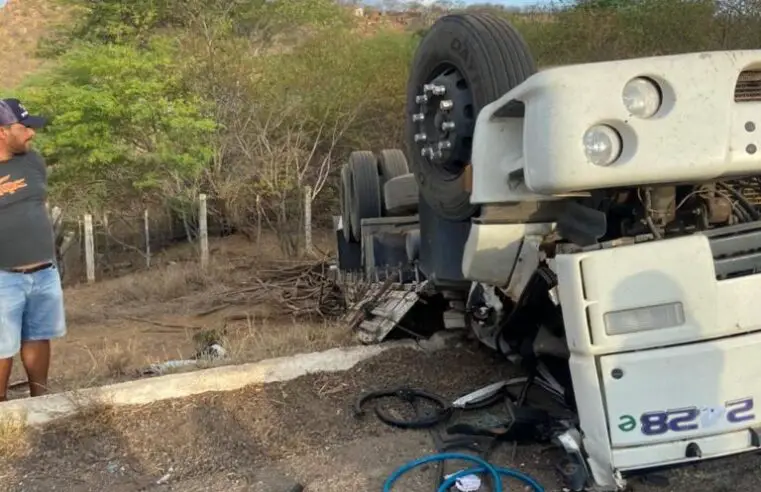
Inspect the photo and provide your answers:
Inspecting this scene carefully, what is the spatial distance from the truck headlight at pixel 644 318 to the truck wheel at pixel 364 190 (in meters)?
3.31

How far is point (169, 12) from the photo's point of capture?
21531mm

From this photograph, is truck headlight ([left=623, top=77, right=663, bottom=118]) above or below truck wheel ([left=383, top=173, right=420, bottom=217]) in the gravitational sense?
above

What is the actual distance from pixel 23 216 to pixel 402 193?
2247 millimetres

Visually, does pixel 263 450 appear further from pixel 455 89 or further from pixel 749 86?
pixel 749 86

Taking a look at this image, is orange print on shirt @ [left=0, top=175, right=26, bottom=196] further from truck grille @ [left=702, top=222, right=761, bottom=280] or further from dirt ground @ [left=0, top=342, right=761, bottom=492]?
truck grille @ [left=702, top=222, right=761, bottom=280]

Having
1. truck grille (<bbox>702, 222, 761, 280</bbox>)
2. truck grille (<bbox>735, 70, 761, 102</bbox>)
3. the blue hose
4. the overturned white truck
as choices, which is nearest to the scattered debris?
the blue hose

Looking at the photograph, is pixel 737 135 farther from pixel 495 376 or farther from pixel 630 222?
pixel 495 376

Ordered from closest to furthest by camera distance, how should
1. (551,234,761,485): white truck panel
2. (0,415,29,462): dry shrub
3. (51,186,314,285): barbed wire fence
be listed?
1. (551,234,761,485): white truck panel
2. (0,415,29,462): dry shrub
3. (51,186,314,285): barbed wire fence

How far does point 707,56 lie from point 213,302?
8768mm

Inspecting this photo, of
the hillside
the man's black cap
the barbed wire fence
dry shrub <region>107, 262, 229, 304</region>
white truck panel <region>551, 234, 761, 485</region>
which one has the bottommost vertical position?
dry shrub <region>107, 262, 229, 304</region>

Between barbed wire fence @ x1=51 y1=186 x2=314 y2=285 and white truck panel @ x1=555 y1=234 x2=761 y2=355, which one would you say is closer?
white truck panel @ x1=555 y1=234 x2=761 y2=355

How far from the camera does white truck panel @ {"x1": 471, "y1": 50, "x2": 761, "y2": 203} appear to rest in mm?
2395

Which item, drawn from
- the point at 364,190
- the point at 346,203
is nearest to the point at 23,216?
the point at 364,190

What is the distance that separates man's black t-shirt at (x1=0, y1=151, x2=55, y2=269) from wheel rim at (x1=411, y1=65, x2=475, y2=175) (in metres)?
2.11
